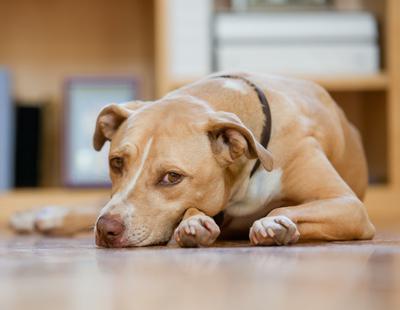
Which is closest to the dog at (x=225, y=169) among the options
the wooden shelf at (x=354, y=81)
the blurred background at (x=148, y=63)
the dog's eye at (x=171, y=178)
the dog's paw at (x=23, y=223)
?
the dog's eye at (x=171, y=178)

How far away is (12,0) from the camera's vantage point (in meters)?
3.65

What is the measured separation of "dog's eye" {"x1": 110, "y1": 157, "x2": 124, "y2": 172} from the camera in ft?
4.81

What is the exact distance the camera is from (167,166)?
1.42 meters

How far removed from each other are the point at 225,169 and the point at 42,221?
0.82 meters

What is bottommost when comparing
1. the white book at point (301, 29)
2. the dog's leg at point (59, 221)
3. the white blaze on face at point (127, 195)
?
the dog's leg at point (59, 221)

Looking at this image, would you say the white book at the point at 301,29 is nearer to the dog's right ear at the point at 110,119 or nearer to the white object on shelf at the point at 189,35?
the white object on shelf at the point at 189,35

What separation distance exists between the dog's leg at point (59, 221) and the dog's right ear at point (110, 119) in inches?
21.5

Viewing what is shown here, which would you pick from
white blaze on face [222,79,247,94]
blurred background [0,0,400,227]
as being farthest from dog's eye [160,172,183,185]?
blurred background [0,0,400,227]

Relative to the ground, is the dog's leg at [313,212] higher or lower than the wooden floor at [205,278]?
lower

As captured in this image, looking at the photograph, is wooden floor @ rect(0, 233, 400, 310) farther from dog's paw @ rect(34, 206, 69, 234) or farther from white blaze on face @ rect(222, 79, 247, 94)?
dog's paw @ rect(34, 206, 69, 234)

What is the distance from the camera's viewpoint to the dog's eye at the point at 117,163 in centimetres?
147

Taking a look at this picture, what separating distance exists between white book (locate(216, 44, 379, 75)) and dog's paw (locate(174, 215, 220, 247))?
1816 mm

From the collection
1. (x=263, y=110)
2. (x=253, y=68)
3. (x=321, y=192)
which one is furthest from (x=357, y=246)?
(x=253, y=68)

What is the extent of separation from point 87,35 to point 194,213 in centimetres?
236
